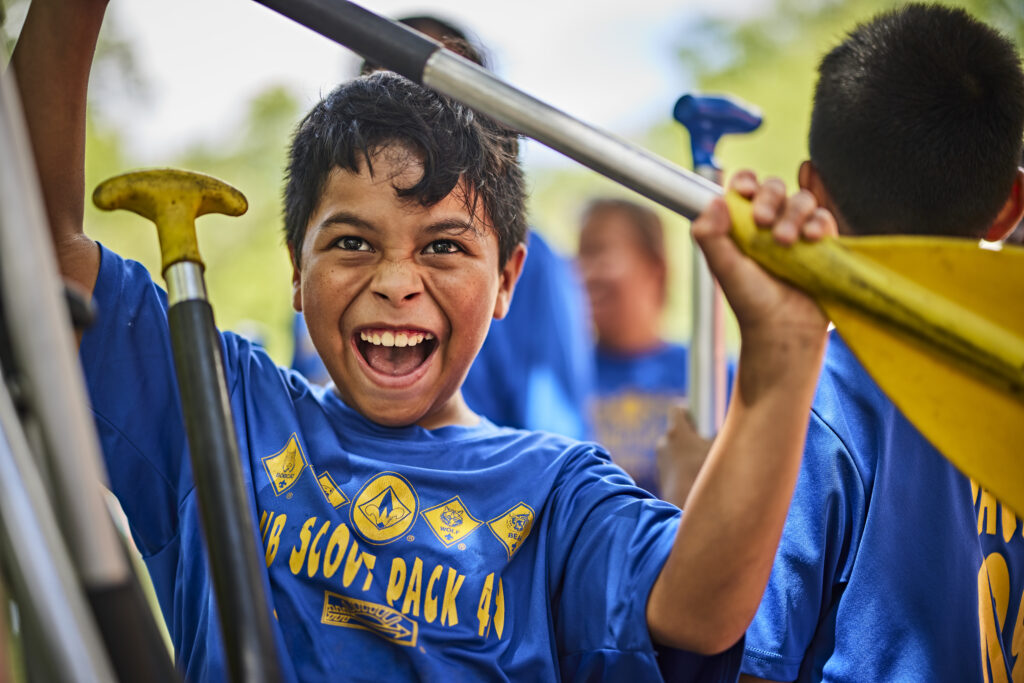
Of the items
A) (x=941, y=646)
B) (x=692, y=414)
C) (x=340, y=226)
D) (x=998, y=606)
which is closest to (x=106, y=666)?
(x=340, y=226)

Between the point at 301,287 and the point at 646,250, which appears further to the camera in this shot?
the point at 646,250

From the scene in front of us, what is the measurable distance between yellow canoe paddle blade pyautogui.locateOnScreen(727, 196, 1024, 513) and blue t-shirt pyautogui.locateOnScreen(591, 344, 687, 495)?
1814 millimetres

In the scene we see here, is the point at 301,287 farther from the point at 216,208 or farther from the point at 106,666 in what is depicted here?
the point at 106,666

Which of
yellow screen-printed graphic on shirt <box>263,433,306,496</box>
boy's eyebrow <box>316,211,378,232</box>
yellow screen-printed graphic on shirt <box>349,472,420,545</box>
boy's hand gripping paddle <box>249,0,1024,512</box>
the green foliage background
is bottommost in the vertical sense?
yellow screen-printed graphic on shirt <box>349,472,420,545</box>

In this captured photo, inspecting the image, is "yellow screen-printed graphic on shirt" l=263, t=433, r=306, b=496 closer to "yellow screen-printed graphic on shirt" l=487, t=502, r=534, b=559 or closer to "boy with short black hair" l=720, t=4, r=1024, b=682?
"yellow screen-printed graphic on shirt" l=487, t=502, r=534, b=559

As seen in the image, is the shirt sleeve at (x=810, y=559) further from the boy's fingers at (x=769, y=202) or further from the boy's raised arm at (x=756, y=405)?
the boy's fingers at (x=769, y=202)

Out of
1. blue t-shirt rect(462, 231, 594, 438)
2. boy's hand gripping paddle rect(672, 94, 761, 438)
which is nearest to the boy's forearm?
boy's hand gripping paddle rect(672, 94, 761, 438)

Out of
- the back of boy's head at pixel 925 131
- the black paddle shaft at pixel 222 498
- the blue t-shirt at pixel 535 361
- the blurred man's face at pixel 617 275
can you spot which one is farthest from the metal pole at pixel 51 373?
the blurred man's face at pixel 617 275

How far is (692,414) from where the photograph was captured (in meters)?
1.78

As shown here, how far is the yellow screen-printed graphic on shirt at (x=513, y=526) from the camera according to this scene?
1074 mm

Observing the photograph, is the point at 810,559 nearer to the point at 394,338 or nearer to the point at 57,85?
the point at 394,338

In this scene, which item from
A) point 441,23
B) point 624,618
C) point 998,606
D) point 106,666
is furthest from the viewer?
point 441,23

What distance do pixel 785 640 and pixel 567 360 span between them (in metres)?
1.48

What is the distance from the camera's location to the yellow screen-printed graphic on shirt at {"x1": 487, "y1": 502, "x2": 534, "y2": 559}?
1074 mm
